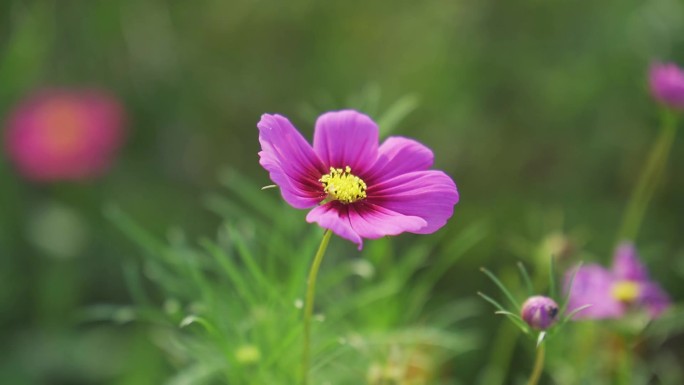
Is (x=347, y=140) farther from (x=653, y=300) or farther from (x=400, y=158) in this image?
(x=653, y=300)

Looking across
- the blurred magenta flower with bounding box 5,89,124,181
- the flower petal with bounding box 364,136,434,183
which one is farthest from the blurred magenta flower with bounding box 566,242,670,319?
the blurred magenta flower with bounding box 5,89,124,181

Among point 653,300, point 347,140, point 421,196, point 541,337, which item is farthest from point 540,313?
point 653,300

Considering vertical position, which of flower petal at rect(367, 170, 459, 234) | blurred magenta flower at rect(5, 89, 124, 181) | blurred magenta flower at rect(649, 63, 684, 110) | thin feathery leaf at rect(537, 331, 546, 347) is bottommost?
thin feathery leaf at rect(537, 331, 546, 347)

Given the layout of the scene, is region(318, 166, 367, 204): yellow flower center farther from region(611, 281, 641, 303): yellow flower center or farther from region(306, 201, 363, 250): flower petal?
region(611, 281, 641, 303): yellow flower center

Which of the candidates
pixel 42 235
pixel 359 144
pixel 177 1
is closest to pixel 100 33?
pixel 177 1

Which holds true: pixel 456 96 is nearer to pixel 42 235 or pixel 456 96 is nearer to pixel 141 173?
pixel 141 173
